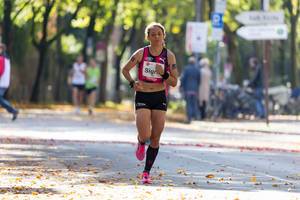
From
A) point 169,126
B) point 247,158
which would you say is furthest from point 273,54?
point 247,158

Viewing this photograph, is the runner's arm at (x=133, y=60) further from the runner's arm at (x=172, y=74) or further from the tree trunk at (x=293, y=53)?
the tree trunk at (x=293, y=53)

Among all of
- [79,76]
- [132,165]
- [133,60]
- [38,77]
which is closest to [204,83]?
[79,76]

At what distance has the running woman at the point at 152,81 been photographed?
44.2ft

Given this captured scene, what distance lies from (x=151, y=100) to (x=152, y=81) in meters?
0.23

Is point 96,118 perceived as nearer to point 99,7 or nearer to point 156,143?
point 99,7

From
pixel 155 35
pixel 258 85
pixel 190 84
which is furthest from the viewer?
pixel 258 85

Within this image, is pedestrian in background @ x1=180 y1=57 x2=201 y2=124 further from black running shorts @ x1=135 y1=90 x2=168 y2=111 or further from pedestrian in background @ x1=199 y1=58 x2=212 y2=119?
black running shorts @ x1=135 y1=90 x2=168 y2=111

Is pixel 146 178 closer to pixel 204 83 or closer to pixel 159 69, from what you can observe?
pixel 159 69

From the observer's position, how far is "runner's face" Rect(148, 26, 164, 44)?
13.4 m

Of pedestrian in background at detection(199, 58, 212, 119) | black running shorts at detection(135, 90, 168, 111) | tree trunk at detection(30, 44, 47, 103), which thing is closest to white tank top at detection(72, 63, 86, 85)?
pedestrian in background at detection(199, 58, 212, 119)

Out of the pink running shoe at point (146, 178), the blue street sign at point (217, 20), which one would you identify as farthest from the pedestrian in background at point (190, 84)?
the pink running shoe at point (146, 178)

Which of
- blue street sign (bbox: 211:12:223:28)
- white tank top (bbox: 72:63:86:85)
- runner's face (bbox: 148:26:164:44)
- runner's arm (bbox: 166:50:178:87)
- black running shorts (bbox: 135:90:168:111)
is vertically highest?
blue street sign (bbox: 211:12:223:28)

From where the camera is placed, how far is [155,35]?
44.0ft

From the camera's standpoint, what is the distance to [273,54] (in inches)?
2717
